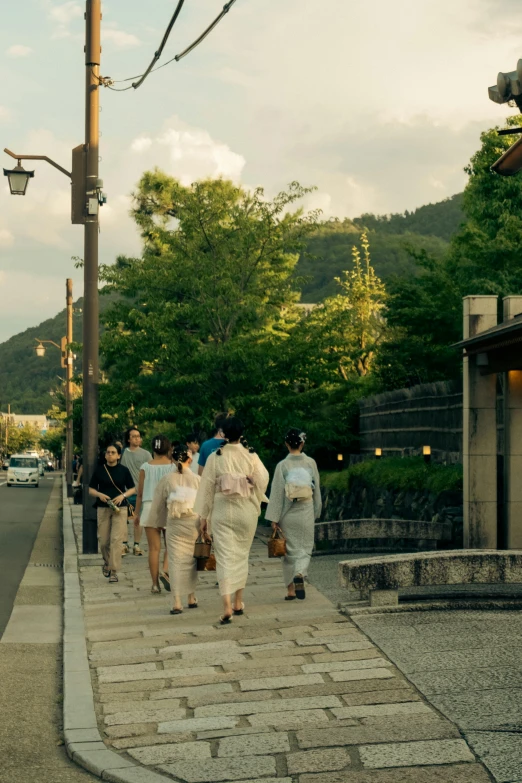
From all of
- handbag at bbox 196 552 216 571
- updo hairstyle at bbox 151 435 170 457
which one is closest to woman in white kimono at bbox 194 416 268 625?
handbag at bbox 196 552 216 571

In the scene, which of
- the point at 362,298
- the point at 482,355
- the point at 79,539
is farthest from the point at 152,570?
the point at 362,298

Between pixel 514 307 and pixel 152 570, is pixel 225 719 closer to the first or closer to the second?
pixel 152 570

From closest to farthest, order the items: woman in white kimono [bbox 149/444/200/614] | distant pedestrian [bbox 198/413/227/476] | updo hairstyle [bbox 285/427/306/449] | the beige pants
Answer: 1. woman in white kimono [bbox 149/444/200/614]
2. updo hairstyle [bbox 285/427/306/449]
3. distant pedestrian [bbox 198/413/227/476]
4. the beige pants

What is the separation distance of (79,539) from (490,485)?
8949 millimetres

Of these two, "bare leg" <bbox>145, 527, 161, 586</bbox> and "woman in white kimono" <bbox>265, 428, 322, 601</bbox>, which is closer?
"woman in white kimono" <bbox>265, 428, 322, 601</bbox>

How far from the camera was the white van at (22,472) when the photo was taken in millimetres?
55281

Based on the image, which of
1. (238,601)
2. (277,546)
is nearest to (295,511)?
(277,546)

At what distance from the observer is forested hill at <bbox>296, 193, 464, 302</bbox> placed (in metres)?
60.3

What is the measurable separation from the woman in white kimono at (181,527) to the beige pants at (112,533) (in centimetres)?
203

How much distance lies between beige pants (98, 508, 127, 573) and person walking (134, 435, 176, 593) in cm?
24

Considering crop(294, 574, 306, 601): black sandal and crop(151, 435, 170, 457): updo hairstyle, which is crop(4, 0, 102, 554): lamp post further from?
crop(294, 574, 306, 601): black sandal

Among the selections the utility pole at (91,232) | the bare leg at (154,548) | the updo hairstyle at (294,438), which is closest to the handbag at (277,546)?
the updo hairstyle at (294,438)

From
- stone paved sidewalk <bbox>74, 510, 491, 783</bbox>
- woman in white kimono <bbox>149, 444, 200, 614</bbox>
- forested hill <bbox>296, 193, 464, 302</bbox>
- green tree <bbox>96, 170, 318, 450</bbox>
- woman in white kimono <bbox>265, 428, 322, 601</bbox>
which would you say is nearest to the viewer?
stone paved sidewalk <bbox>74, 510, 491, 783</bbox>

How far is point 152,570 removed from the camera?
11.5m
